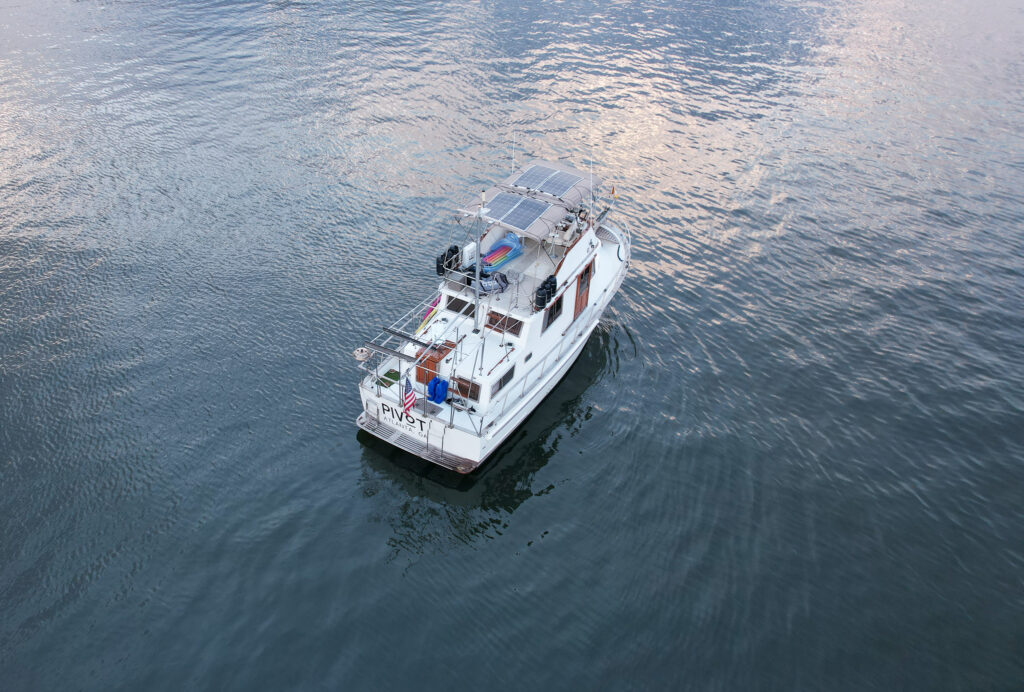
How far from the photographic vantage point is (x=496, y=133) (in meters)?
53.2

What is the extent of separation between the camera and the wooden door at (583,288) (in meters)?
31.1

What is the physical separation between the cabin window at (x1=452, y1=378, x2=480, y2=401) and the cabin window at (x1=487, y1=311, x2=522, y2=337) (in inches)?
117

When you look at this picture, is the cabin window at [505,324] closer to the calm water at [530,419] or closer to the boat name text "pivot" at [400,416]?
the calm water at [530,419]

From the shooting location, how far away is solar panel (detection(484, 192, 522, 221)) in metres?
29.0

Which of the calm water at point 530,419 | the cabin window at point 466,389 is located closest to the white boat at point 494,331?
the cabin window at point 466,389

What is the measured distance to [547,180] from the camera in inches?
1257

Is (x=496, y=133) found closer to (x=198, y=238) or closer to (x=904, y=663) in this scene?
(x=198, y=238)

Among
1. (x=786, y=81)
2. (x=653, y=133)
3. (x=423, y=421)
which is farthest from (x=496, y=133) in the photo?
(x=423, y=421)

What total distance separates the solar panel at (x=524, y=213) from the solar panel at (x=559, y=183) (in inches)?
62.9

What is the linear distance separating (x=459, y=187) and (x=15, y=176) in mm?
29307

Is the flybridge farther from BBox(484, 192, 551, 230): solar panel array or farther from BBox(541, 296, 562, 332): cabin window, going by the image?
BBox(541, 296, 562, 332): cabin window

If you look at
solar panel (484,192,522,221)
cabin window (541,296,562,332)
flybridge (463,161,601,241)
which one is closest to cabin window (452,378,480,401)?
cabin window (541,296,562,332)

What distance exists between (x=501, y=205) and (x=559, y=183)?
3.81m

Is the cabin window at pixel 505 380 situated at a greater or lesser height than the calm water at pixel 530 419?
greater
